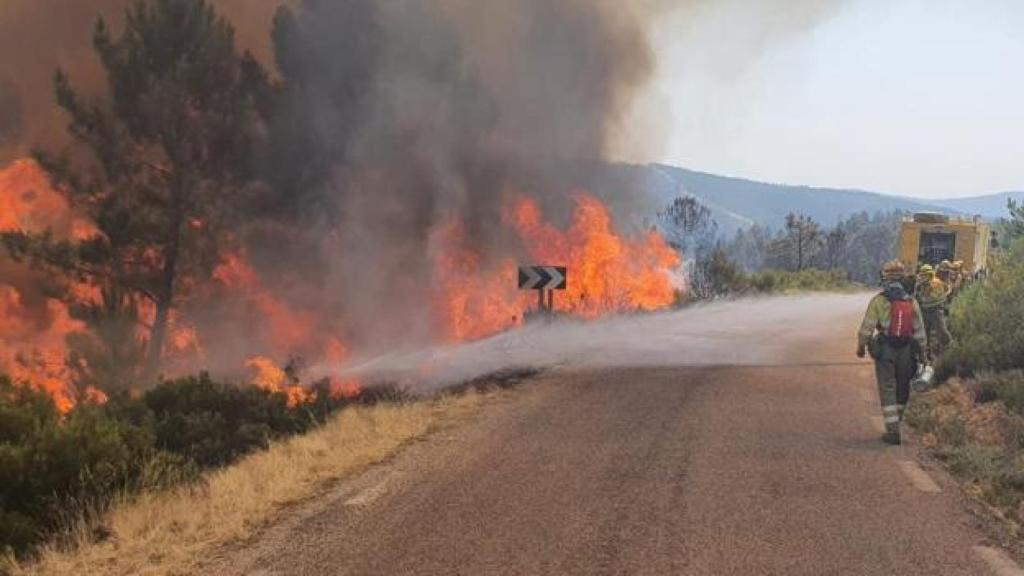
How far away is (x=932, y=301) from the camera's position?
12672 millimetres

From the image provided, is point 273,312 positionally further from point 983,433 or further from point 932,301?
point 983,433

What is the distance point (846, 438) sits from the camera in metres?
8.02

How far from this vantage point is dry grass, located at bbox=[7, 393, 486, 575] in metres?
4.79

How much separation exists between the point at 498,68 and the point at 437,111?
3.88 meters

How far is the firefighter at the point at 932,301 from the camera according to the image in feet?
41.4

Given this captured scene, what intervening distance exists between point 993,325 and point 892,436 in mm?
5430

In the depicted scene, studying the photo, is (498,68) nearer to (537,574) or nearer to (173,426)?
(173,426)

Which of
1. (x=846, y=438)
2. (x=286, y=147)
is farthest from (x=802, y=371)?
(x=286, y=147)

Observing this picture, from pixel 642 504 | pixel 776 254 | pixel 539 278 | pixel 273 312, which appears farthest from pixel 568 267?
pixel 776 254

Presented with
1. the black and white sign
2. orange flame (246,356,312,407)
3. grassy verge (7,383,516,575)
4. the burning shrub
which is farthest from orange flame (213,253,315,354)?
grassy verge (7,383,516,575)

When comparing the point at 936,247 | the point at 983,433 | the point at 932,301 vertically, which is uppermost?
the point at 936,247

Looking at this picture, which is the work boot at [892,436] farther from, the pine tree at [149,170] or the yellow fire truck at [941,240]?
the yellow fire truck at [941,240]

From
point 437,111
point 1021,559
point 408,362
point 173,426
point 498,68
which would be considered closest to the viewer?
point 1021,559

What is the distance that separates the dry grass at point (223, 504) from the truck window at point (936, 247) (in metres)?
21.2
